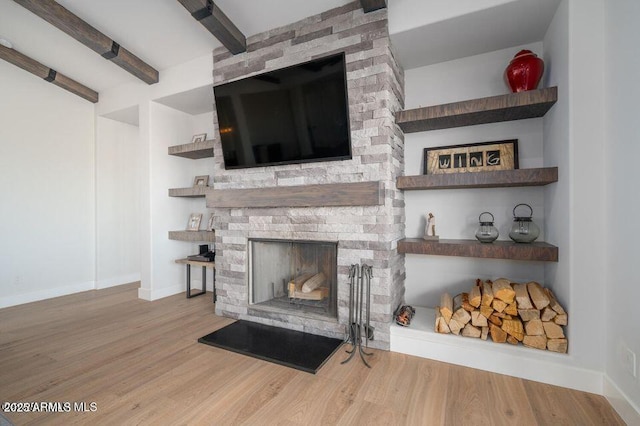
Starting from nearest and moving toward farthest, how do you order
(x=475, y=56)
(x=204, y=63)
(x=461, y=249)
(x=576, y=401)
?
1. (x=576, y=401)
2. (x=461, y=249)
3. (x=475, y=56)
4. (x=204, y=63)

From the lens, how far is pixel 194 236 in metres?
3.50

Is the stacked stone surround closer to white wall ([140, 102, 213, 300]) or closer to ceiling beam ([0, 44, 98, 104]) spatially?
white wall ([140, 102, 213, 300])

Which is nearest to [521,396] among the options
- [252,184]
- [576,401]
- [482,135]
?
[576,401]

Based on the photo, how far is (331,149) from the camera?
230 centimetres

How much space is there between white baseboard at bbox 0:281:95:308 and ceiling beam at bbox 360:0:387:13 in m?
4.86

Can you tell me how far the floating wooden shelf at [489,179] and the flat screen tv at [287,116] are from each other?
606 mm

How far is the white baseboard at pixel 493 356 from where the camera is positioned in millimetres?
1717

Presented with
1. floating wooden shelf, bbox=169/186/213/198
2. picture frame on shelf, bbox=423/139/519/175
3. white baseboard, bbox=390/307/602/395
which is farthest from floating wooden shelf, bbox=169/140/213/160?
white baseboard, bbox=390/307/602/395

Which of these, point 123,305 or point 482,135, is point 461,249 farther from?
point 123,305

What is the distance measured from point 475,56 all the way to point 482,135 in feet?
2.26

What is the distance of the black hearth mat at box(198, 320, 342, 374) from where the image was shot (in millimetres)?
2020

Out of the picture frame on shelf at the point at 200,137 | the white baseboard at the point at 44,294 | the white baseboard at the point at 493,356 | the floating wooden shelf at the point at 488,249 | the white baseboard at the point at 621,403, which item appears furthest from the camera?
the picture frame on shelf at the point at 200,137

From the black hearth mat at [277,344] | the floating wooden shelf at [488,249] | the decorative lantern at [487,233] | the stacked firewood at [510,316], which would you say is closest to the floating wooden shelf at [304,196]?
the floating wooden shelf at [488,249]

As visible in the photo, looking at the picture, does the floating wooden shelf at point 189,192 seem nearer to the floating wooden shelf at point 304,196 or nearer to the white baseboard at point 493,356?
the floating wooden shelf at point 304,196
